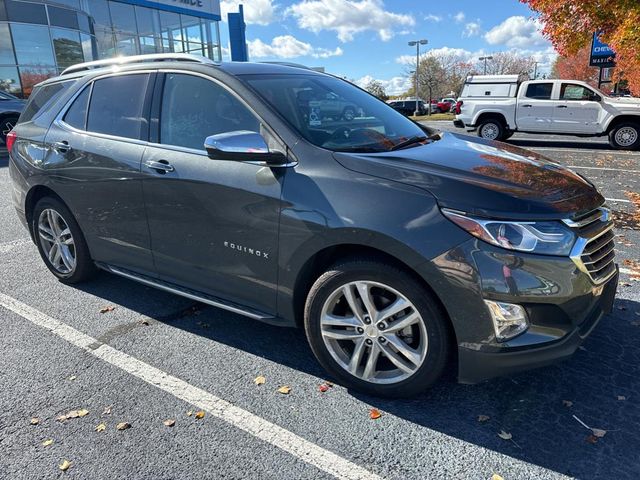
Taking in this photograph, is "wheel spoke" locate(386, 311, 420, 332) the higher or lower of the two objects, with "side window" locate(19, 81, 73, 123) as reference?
lower

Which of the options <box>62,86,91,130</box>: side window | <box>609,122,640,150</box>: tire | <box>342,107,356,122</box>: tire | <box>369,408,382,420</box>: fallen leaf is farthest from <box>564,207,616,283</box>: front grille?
<box>609,122,640,150</box>: tire

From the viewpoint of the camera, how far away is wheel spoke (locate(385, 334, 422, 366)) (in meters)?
2.52

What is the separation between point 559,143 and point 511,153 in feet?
44.6

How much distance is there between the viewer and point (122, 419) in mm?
2572

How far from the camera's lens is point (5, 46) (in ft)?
61.2

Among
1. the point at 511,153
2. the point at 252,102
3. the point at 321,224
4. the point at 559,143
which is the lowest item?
the point at 559,143

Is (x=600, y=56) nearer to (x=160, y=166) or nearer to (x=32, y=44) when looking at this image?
(x=32, y=44)

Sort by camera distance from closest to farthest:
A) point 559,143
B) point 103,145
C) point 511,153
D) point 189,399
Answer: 1. point 189,399
2. point 511,153
3. point 103,145
4. point 559,143

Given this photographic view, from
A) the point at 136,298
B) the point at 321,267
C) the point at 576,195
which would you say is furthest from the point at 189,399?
the point at 576,195

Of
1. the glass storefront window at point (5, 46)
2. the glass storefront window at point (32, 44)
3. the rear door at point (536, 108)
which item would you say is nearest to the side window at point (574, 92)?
the rear door at point (536, 108)

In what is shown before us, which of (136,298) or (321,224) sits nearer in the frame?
(321,224)

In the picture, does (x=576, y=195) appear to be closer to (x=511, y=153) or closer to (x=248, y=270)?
(x=511, y=153)

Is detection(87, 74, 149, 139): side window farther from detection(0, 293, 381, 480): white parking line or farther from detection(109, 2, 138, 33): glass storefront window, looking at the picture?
detection(109, 2, 138, 33): glass storefront window

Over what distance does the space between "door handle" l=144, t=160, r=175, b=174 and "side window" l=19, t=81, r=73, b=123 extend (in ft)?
5.05
